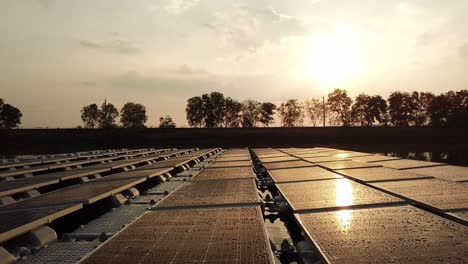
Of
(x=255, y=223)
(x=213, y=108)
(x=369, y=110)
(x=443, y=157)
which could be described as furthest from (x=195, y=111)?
(x=255, y=223)

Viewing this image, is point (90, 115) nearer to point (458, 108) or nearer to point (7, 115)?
point (7, 115)

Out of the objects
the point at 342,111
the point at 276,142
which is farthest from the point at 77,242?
the point at 342,111

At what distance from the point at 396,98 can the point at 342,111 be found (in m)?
15.2

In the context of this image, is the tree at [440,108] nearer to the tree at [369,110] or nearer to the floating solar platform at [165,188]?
the tree at [369,110]

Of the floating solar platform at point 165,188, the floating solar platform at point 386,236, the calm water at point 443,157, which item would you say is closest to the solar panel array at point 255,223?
the floating solar platform at point 386,236

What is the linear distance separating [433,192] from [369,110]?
119 metres

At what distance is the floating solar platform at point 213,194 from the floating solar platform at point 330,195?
629mm

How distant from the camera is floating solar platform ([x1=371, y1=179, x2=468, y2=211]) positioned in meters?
5.53

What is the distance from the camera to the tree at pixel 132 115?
136875mm

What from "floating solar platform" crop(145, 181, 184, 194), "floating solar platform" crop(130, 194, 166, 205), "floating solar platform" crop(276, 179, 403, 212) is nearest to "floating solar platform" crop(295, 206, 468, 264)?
"floating solar platform" crop(276, 179, 403, 212)

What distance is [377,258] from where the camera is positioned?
3.42m

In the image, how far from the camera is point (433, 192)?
6.48 metres

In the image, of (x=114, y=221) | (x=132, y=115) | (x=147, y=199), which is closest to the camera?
(x=114, y=221)

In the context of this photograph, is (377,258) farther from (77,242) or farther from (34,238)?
(34,238)
